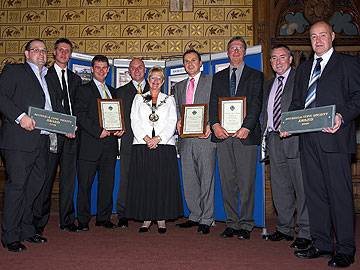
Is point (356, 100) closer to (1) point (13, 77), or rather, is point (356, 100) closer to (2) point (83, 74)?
(1) point (13, 77)

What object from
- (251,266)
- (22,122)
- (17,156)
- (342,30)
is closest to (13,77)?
(22,122)

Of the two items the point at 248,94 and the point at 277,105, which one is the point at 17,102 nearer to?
the point at 248,94

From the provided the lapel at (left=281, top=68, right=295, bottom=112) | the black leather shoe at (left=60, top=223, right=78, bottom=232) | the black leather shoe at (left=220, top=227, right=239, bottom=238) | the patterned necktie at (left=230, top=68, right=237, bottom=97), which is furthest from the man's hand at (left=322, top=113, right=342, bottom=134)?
the black leather shoe at (left=60, top=223, right=78, bottom=232)

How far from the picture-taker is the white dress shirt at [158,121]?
14.0ft

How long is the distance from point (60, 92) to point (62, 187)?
0.97 metres

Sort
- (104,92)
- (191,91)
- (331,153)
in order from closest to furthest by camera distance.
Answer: (331,153) → (191,91) → (104,92)

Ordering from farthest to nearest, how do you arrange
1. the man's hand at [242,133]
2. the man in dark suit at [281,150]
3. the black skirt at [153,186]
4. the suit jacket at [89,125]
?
the suit jacket at [89,125], the black skirt at [153,186], the man's hand at [242,133], the man in dark suit at [281,150]

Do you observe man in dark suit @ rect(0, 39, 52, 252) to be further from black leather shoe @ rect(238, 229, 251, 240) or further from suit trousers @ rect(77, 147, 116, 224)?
black leather shoe @ rect(238, 229, 251, 240)

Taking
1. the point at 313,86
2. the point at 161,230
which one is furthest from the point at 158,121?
the point at 313,86

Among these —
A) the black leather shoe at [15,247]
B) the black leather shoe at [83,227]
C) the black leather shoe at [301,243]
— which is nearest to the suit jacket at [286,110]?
the black leather shoe at [301,243]

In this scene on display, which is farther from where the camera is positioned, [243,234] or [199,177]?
[199,177]

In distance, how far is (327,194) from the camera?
10.5 ft

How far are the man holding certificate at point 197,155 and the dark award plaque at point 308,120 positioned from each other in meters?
1.20

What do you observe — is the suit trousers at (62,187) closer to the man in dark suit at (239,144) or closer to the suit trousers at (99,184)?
the suit trousers at (99,184)
